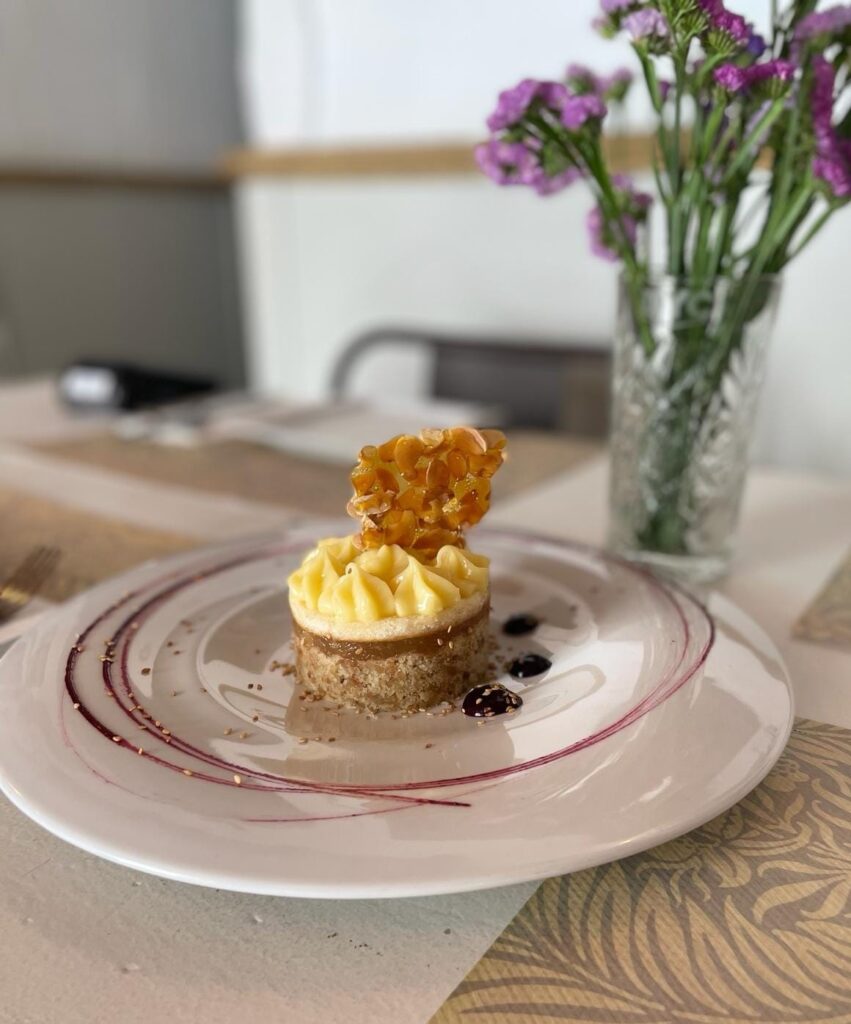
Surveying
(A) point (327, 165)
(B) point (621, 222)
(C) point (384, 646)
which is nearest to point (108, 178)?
(A) point (327, 165)

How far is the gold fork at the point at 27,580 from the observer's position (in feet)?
2.57

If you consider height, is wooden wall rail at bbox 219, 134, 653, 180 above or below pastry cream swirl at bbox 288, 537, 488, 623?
above

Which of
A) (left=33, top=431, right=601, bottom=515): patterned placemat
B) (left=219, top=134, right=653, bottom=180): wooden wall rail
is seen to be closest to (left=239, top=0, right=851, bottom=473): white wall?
(left=219, top=134, right=653, bottom=180): wooden wall rail

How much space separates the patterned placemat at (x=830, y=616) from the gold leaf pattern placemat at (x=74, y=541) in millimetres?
646

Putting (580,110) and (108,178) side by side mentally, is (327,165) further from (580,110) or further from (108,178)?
(580,110)

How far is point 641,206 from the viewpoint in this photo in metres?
0.85

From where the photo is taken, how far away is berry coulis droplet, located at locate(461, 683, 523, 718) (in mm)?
598

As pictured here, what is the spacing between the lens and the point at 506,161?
2.67 feet

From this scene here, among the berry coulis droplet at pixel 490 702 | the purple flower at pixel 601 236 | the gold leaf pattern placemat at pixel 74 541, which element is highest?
the purple flower at pixel 601 236

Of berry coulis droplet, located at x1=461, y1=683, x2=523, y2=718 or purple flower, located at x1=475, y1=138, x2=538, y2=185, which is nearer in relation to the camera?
berry coulis droplet, located at x1=461, y1=683, x2=523, y2=718

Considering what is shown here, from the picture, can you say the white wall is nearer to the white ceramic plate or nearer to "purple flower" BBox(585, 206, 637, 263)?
"purple flower" BBox(585, 206, 637, 263)

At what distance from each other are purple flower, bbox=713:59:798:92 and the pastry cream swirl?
0.41 meters

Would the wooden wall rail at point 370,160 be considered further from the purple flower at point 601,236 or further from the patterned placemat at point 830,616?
the patterned placemat at point 830,616

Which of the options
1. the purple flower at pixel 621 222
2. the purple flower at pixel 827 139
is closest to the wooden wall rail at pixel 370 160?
the purple flower at pixel 621 222
